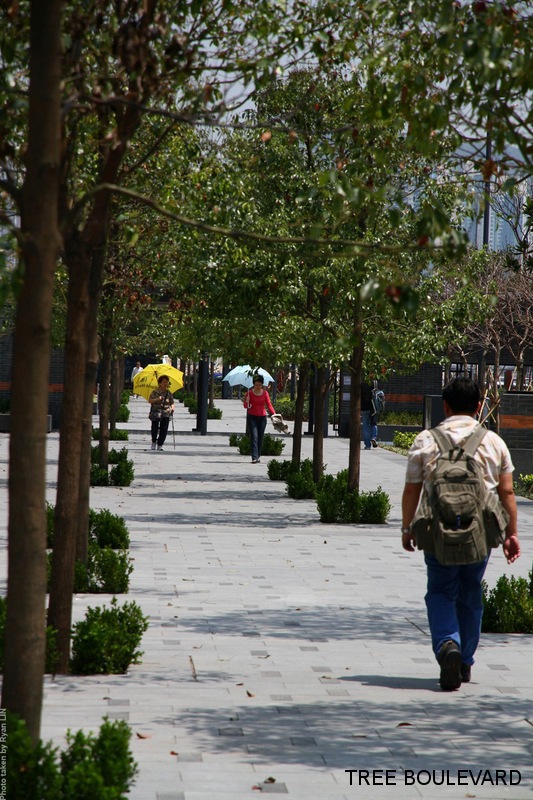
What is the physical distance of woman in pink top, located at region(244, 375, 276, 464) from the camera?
1047 inches

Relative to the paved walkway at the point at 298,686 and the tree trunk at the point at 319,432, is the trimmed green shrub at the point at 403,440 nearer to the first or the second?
the tree trunk at the point at 319,432

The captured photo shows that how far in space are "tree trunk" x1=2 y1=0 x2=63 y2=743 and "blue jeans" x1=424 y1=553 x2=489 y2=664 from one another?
312 centimetres

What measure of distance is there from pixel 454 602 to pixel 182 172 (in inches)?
233

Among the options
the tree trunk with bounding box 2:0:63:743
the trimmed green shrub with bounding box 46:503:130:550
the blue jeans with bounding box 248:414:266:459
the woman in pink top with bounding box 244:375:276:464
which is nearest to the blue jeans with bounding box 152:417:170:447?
the woman in pink top with bounding box 244:375:276:464

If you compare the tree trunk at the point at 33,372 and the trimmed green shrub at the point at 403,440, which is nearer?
the tree trunk at the point at 33,372

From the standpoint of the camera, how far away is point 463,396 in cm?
703

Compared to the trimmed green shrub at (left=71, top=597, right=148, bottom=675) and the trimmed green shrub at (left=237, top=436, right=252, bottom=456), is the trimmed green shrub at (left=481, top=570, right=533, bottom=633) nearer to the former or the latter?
the trimmed green shrub at (left=71, top=597, right=148, bottom=675)

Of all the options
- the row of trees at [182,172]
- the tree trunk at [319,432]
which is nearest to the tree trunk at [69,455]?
the row of trees at [182,172]

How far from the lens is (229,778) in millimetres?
5145

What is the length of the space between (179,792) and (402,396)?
38.6 meters

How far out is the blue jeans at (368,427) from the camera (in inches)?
1348

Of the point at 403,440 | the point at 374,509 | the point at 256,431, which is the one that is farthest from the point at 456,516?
the point at 403,440

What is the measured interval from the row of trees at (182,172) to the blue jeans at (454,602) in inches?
49.8

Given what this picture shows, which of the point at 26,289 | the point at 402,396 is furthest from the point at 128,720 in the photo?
the point at 402,396
